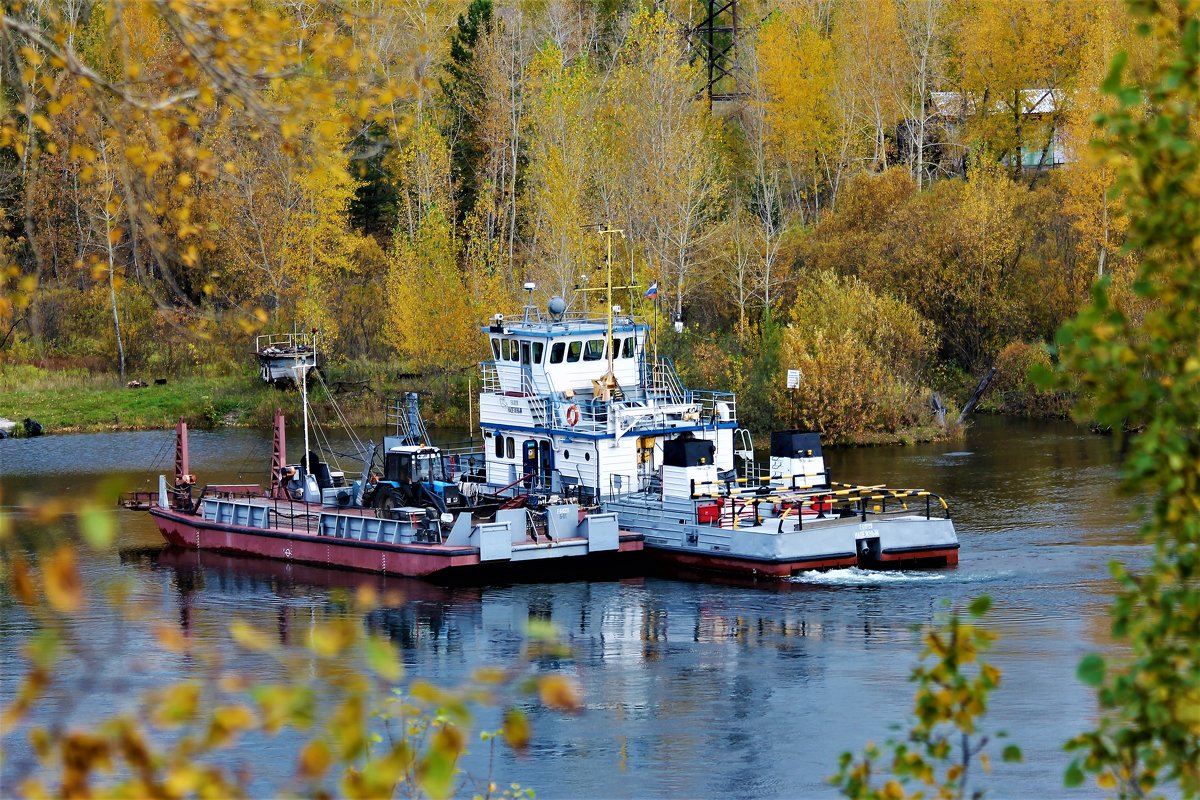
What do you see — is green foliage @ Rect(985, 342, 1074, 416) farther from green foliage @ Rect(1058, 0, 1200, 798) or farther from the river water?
green foliage @ Rect(1058, 0, 1200, 798)

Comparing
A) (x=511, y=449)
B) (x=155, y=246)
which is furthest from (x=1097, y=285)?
(x=511, y=449)

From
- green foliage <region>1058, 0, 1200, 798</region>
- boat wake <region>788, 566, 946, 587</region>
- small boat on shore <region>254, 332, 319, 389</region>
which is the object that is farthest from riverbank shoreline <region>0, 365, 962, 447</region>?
green foliage <region>1058, 0, 1200, 798</region>

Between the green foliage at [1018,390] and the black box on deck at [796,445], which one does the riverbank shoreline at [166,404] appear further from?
the black box on deck at [796,445]

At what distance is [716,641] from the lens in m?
30.0

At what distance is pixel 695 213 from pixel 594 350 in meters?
26.4

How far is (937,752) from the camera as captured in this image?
30.8ft

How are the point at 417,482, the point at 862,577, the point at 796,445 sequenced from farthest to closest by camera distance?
the point at 417,482
the point at 796,445
the point at 862,577

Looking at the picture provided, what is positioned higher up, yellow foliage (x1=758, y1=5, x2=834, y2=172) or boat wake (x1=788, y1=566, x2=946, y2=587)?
yellow foliage (x1=758, y1=5, x2=834, y2=172)

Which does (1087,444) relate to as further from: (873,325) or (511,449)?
(511,449)

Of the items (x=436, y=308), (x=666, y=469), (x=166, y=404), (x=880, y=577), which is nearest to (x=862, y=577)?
(x=880, y=577)

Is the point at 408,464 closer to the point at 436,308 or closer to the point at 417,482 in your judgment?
the point at 417,482

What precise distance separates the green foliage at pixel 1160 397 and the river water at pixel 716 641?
33.3 ft

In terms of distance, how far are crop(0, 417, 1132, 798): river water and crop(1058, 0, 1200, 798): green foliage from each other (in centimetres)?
1016

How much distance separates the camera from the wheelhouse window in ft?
132
